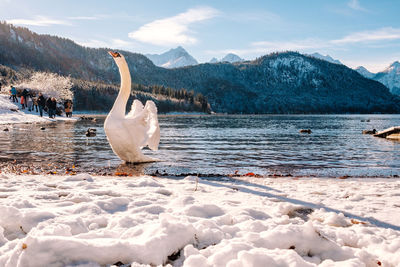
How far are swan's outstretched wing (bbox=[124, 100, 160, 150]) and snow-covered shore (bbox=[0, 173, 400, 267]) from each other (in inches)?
173

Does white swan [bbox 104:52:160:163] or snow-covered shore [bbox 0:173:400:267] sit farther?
white swan [bbox 104:52:160:163]

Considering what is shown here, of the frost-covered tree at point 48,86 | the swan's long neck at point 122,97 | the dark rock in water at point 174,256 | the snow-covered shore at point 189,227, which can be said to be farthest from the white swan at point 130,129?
the frost-covered tree at point 48,86

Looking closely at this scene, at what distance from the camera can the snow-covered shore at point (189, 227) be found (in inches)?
135

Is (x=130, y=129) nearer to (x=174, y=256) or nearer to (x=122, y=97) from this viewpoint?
(x=122, y=97)

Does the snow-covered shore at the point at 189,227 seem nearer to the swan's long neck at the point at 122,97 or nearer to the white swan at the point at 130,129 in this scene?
the white swan at the point at 130,129

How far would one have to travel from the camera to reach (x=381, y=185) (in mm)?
8312

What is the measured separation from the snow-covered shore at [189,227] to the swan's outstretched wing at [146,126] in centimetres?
439

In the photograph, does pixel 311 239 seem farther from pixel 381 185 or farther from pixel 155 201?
pixel 381 185

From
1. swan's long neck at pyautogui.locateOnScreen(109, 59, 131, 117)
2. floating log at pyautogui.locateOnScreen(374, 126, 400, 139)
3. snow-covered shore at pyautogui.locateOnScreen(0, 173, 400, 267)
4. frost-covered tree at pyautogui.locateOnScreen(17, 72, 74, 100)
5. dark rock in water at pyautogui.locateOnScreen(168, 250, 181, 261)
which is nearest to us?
snow-covered shore at pyautogui.locateOnScreen(0, 173, 400, 267)

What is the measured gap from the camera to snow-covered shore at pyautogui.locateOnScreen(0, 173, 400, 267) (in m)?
3.42

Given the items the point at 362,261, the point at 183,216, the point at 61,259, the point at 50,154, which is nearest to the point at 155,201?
the point at 183,216

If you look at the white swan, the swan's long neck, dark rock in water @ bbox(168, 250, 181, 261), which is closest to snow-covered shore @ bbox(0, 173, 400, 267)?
dark rock in water @ bbox(168, 250, 181, 261)

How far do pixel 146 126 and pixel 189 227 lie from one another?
325 inches

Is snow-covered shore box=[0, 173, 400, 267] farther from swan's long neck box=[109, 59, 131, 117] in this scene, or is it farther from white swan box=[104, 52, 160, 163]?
swan's long neck box=[109, 59, 131, 117]
